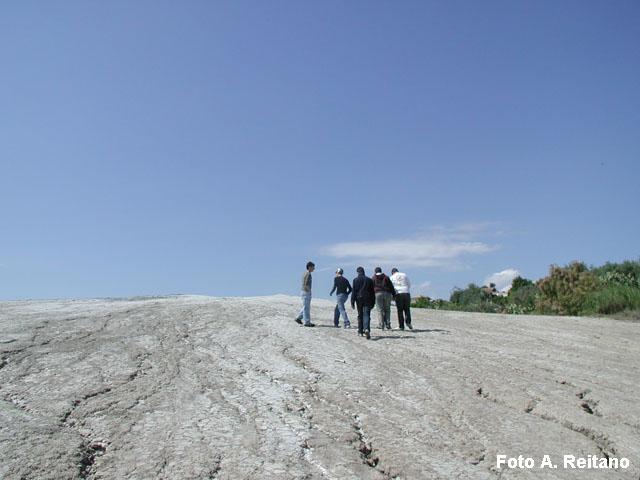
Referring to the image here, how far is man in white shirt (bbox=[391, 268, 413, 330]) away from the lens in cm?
1385

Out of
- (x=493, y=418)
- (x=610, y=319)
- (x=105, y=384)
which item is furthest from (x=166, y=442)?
(x=610, y=319)

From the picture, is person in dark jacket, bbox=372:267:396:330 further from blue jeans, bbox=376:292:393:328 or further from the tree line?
the tree line

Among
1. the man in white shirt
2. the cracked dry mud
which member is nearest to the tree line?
the cracked dry mud

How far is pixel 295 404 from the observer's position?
6.37 meters

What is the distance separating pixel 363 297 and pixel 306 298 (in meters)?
1.89

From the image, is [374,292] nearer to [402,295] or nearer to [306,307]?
[402,295]

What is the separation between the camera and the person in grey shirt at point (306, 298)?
13.2 meters

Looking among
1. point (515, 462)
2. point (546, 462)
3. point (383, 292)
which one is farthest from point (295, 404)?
point (383, 292)

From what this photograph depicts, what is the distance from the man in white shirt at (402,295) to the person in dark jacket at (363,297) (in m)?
1.75

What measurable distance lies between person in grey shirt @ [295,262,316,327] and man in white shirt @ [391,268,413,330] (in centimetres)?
260

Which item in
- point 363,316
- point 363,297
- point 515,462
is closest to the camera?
point 515,462

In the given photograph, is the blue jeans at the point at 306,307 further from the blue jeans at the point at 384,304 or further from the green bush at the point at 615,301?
the green bush at the point at 615,301

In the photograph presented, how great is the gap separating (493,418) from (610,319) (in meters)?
15.3

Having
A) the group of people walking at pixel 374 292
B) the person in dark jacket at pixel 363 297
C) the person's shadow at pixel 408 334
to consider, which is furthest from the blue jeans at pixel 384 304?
the person in dark jacket at pixel 363 297
